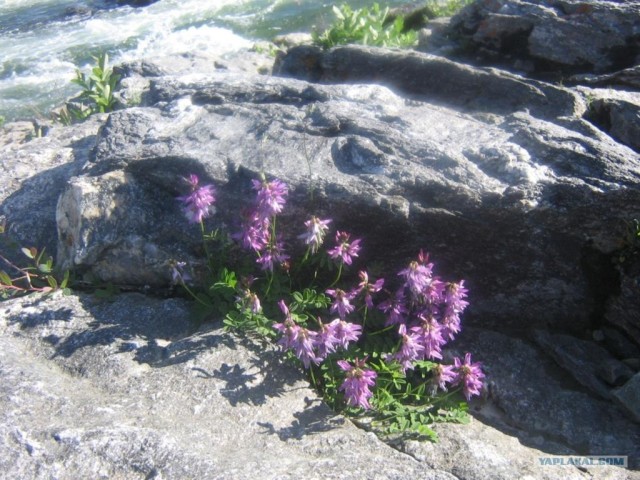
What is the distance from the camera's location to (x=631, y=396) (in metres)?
4.00

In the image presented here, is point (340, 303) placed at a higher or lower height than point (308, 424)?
higher

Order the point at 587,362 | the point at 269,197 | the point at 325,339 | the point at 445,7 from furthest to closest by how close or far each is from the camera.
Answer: the point at 445,7 → the point at 587,362 → the point at 269,197 → the point at 325,339

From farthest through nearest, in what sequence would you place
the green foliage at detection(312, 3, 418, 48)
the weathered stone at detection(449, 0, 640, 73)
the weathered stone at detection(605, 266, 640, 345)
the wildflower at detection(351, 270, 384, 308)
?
the green foliage at detection(312, 3, 418, 48) → the weathered stone at detection(449, 0, 640, 73) → the weathered stone at detection(605, 266, 640, 345) → the wildflower at detection(351, 270, 384, 308)

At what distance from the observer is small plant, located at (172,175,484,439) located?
3732 millimetres

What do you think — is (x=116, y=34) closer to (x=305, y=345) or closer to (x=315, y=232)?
(x=315, y=232)

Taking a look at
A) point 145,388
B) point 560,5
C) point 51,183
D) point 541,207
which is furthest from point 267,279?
point 560,5

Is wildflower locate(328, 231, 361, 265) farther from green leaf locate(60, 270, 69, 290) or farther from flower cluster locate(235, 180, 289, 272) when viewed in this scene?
green leaf locate(60, 270, 69, 290)

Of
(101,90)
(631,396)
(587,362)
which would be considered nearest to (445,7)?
(101,90)

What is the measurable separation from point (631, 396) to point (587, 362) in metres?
0.40

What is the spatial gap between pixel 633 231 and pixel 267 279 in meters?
2.51

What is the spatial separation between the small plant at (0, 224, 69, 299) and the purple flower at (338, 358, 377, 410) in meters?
2.14

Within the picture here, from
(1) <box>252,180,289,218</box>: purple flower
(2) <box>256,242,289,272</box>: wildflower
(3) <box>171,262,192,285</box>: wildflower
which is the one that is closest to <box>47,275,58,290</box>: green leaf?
(3) <box>171,262,192,285</box>: wildflower

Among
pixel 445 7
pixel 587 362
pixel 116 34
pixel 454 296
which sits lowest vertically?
pixel 116 34

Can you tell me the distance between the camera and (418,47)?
8695 millimetres
